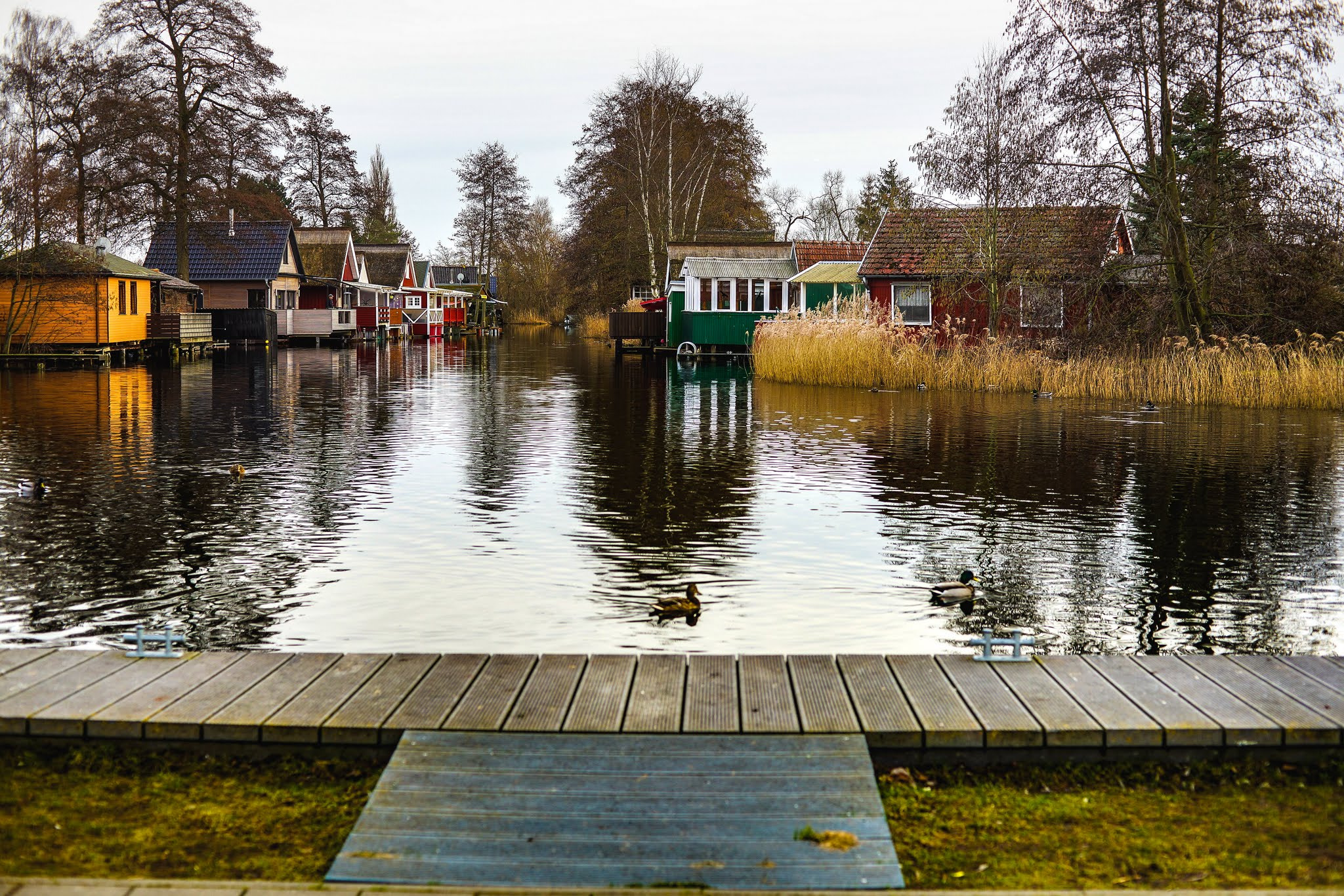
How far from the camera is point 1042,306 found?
33.8 meters

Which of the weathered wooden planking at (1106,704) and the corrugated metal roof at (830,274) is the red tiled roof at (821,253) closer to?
the corrugated metal roof at (830,274)

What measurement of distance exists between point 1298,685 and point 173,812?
14.9 ft

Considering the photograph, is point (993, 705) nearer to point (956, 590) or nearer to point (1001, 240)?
point (956, 590)

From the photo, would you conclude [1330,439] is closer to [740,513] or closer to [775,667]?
[740,513]

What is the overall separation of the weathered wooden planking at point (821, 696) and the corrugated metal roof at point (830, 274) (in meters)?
37.1

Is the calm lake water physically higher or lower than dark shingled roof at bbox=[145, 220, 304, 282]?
lower

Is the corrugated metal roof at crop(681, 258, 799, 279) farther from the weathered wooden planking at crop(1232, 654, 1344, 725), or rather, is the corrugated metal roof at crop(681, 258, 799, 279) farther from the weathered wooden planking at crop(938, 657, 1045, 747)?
the weathered wooden planking at crop(938, 657, 1045, 747)

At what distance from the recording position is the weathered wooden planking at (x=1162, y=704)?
15.7 feet

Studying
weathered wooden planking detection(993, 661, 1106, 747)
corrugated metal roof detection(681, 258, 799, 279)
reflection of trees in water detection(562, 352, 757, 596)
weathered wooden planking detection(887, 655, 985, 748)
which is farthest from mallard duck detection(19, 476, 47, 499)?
corrugated metal roof detection(681, 258, 799, 279)

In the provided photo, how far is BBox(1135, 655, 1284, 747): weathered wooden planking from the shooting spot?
15.7 feet

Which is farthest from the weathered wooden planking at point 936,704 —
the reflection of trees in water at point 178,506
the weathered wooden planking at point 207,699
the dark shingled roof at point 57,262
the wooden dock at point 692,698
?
the dark shingled roof at point 57,262

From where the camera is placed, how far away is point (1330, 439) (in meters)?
17.5

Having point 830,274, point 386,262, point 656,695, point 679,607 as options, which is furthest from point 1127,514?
point 386,262

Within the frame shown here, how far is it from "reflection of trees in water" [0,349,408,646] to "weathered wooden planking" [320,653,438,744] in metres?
1.81
